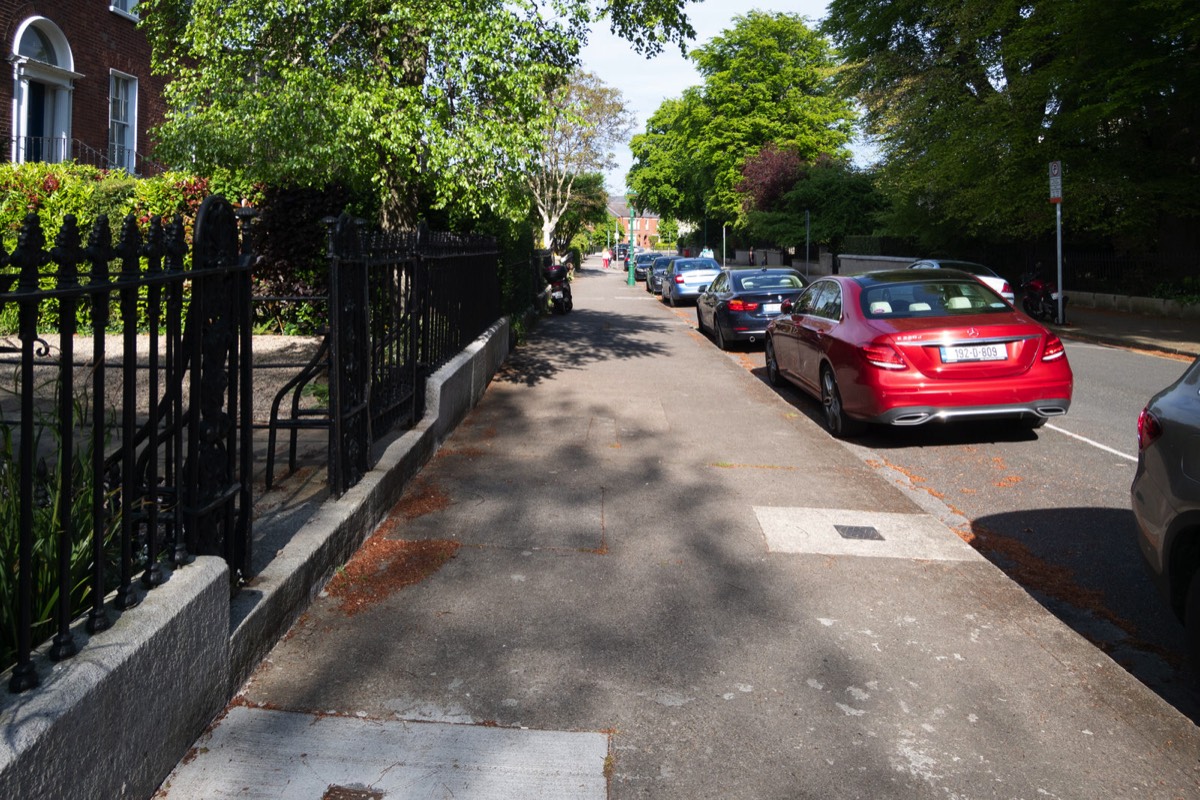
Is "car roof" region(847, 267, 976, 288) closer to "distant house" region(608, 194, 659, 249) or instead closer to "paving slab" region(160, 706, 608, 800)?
"paving slab" region(160, 706, 608, 800)

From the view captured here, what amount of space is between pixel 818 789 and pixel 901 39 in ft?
115

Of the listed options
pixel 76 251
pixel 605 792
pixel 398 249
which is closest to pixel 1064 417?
pixel 398 249

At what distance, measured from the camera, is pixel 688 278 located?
32.0 meters

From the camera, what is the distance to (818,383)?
1066 centimetres

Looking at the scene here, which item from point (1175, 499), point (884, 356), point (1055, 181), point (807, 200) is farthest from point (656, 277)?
point (1175, 499)

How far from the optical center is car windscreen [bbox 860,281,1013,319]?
9.63 m

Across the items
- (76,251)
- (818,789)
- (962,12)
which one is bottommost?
(818,789)

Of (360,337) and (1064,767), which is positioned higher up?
(360,337)

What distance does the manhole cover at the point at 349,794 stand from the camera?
128 inches

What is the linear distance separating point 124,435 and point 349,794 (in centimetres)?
130

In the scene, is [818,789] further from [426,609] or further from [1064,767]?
[426,609]

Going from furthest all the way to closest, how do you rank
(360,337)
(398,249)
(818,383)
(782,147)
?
(782,147)
(818,383)
(398,249)
(360,337)

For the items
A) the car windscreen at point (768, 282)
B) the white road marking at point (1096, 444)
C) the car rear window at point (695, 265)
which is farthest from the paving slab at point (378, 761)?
the car rear window at point (695, 265)

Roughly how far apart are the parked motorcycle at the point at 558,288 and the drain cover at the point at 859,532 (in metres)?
20.0
